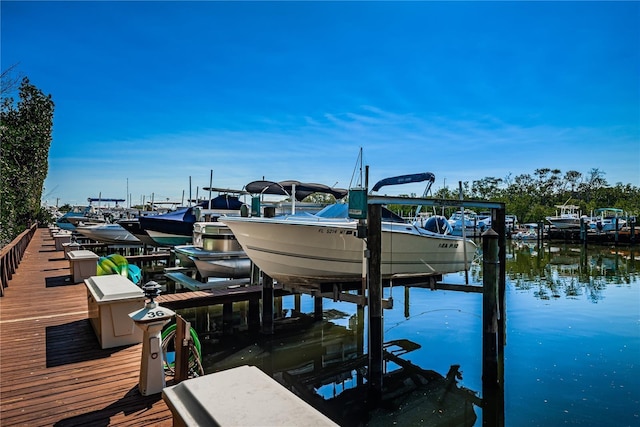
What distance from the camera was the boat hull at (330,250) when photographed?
849cm

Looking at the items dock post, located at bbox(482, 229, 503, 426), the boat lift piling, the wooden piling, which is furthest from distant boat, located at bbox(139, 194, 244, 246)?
the wooden piling

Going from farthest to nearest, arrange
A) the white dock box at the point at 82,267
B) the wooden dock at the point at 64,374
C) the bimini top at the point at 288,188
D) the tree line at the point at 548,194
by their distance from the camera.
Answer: the tree line at the point at 548,194
the bimini top at the point at 288,188
the white dock box at the point at 82,267
the wooden dock at the point at 64,374

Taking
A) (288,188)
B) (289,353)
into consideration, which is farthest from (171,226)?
(289,353)

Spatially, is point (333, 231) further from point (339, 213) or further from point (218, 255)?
point (218, 255)

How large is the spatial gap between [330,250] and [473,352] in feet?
14.4

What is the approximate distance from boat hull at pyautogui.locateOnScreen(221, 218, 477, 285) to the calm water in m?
1.14

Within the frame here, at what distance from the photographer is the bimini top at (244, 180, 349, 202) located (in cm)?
1284

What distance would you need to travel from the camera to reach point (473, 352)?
31.1 ft

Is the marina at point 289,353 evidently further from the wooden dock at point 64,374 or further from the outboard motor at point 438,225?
the outboard motor at point 438,225

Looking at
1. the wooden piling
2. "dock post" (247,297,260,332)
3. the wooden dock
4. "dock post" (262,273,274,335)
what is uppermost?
the wooden piling

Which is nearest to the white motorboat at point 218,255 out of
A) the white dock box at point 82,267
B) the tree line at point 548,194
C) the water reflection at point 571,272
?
the white dock box at point 82,267

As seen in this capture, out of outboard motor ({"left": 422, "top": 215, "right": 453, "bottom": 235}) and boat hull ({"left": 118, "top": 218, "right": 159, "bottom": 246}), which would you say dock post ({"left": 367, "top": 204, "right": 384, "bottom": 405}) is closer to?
outboard motor ({"left": 422, "top": 215, "right": 453, "bottom": 235})

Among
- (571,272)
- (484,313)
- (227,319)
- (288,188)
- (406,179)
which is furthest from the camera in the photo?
(571,272)

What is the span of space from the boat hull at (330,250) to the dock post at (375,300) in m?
1.07
